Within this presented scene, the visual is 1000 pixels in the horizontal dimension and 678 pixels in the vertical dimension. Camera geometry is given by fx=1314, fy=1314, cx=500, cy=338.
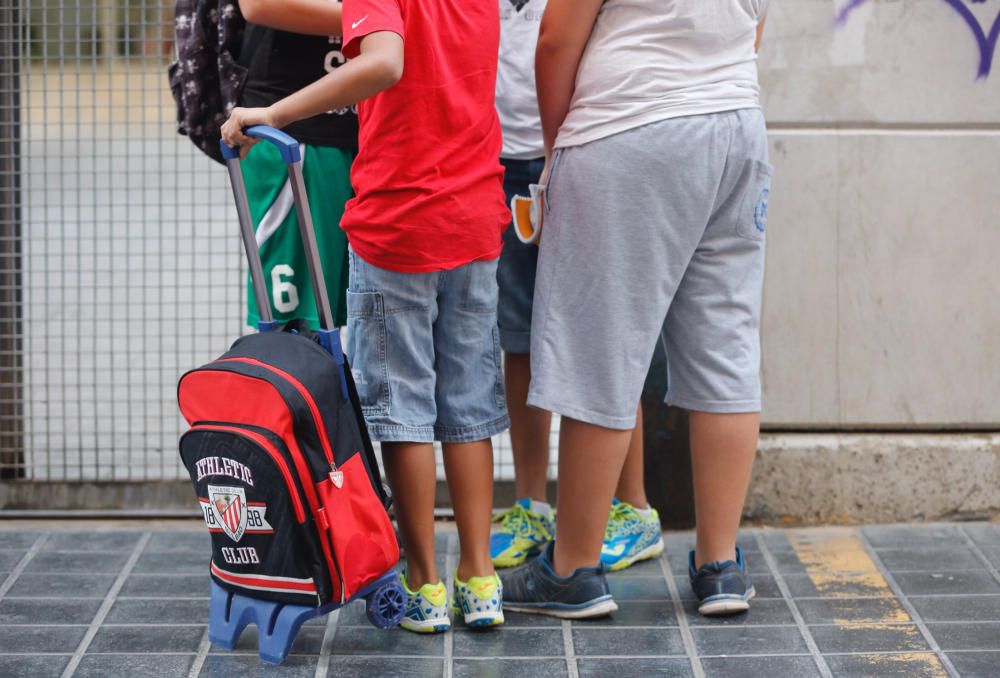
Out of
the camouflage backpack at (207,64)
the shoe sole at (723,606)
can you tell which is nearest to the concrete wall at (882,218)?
the shoe sole at (723,606)

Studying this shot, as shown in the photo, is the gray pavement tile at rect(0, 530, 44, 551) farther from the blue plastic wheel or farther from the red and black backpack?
the blue plastic wheel

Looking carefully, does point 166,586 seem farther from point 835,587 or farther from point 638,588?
point 835,587

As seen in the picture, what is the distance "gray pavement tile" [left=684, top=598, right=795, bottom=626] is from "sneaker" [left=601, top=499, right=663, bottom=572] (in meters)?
0.29

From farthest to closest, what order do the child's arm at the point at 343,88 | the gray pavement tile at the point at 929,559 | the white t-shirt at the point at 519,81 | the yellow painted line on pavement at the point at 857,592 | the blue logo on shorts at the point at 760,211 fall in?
the gray pavement tile at the point at 929,559 → the white t-shirt at the point at 519,81 → the blue logo on shorts at the point at 760,211 → the yellow painted line on pavement at the point at 857,592 → the child's arm at the point at 343,88

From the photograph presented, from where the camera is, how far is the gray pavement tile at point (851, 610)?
10.7 feet

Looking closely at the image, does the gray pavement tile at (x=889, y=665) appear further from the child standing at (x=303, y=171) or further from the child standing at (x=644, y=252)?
the child standing at (x=303, y=171)

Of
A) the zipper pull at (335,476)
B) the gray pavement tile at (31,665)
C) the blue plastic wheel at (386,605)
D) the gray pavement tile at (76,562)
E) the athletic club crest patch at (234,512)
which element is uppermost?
the zipper pull at (335,476)

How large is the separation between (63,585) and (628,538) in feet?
5.03

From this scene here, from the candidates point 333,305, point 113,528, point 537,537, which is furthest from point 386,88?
point 113,528

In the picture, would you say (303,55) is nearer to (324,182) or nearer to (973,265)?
(324,182)

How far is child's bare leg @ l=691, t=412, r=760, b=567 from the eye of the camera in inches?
127

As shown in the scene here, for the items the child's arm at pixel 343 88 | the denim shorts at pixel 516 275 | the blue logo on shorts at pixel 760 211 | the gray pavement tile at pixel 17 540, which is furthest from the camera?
the gray pavement tile at pixel 17 540

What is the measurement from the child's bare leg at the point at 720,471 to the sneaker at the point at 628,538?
13.7 inches

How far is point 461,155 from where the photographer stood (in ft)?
9.68
